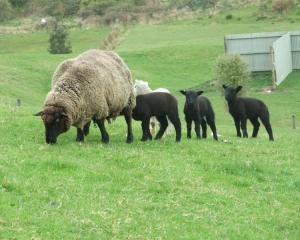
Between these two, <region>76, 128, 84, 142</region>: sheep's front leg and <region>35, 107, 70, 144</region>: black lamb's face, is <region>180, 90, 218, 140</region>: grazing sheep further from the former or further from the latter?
<region>35, 107, 70, 144</region>: black lamb's face

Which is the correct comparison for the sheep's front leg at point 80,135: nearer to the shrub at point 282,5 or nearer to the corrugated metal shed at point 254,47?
the corrugated metal shed at point 254,47

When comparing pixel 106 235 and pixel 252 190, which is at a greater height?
pixel 106 235

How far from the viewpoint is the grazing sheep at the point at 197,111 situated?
2097 centimetres

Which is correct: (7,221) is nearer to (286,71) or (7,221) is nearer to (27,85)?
(27,85)

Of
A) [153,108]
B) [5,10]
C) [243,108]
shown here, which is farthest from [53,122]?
[5,10]

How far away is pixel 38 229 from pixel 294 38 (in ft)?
198

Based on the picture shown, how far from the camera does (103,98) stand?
1755 cm

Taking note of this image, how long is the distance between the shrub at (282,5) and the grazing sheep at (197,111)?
69137 millimetres

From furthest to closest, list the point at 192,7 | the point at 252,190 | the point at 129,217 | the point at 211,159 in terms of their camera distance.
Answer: the point at 192,7 → the point at 211,159 → the point at 252,190 → the point at 129,217

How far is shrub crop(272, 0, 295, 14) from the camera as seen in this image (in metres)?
88.6

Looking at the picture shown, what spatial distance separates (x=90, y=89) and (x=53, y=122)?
1437mm

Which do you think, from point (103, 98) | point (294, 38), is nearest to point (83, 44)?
point (294, 38)

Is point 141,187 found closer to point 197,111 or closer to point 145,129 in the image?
point 145,129

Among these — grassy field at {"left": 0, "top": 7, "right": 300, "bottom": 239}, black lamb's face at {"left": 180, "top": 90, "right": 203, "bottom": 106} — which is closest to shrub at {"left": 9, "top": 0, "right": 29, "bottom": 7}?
grassy field at {"left": 0, "top": 7, "right": 300, "bottom": 239}
